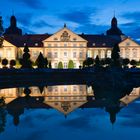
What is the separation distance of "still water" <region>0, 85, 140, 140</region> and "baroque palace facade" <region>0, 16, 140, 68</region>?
4395 cm

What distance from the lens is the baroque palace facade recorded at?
6919 centimetres

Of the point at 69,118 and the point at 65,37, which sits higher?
the point at 65,37

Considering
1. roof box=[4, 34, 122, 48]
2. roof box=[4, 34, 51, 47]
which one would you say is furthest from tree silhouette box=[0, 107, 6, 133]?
roof box=[4, 34, 122, 48]

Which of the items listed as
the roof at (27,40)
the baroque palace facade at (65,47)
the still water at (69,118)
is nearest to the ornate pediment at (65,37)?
the baroque palace facade at (65,47)

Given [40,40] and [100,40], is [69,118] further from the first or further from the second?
[100,40]

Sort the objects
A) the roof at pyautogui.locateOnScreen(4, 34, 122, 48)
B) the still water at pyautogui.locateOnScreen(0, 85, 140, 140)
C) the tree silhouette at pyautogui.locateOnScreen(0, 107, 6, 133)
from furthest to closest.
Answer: the roof at pyautogui.locateOnScreen(4, 34, 122, 48) < the tree silhouette at pyautogui.locateOnScreen(0, 107, 6, 133) < the still water at pyautogui.locateOnScreen(0, 85, 140, 140)

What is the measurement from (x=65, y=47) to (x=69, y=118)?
2108 inches

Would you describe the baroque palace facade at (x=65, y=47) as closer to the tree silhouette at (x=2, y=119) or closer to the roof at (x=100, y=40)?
the roof at (x=100, y=40)

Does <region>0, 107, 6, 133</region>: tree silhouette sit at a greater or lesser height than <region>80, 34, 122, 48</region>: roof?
lesser

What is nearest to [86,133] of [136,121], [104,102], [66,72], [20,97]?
[136,121]

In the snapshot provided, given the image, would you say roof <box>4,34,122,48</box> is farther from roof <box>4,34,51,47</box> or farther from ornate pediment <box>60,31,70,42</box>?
ornate pediment <box>60,31,70,42</box>

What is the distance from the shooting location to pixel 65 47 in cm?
7050

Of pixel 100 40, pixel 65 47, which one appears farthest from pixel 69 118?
pixel 100 40

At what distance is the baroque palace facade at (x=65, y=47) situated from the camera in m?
69.2
